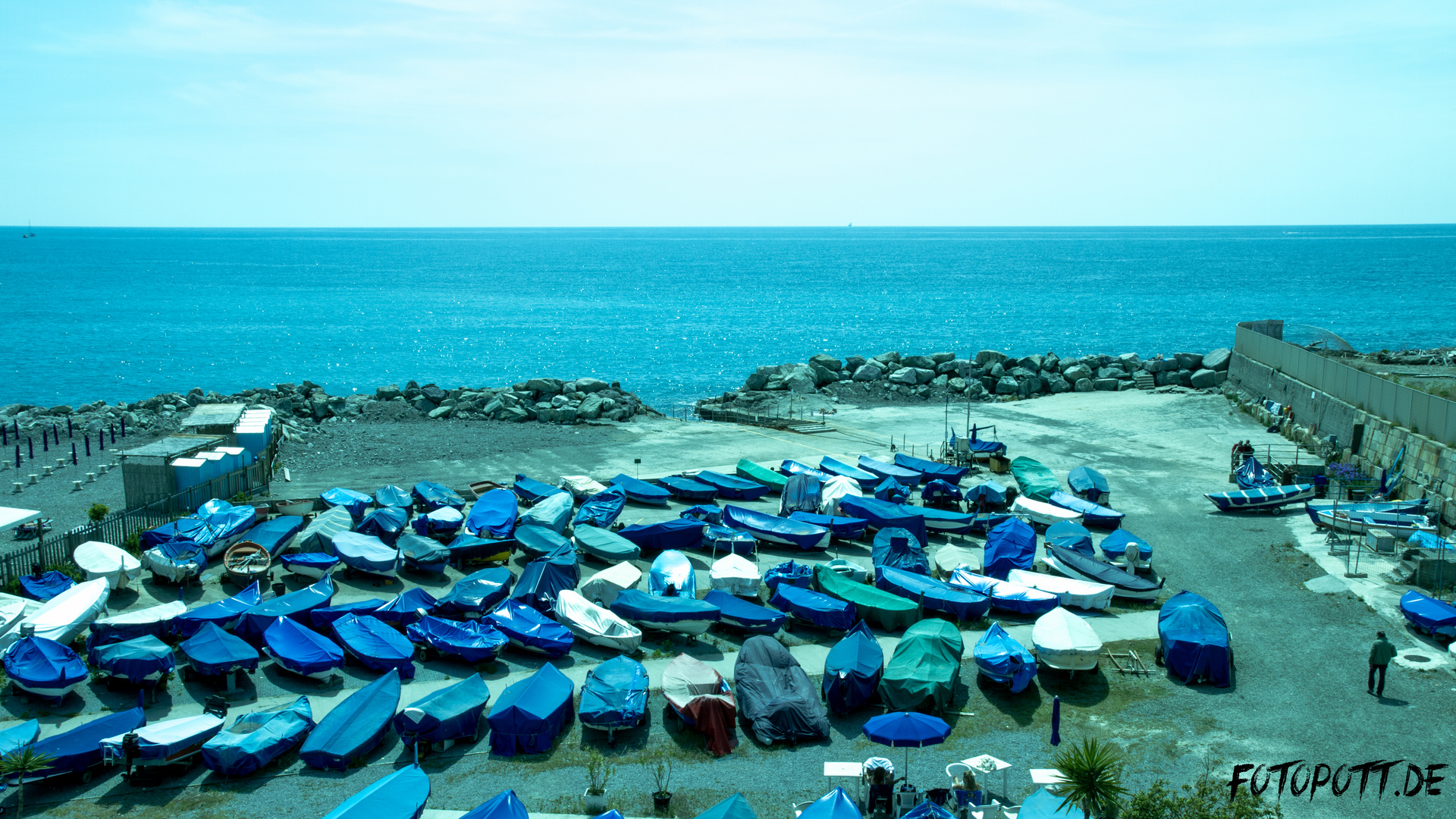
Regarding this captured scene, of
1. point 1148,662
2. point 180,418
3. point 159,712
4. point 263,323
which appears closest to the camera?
point 159,712

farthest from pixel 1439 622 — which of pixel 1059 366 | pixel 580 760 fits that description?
pixel 1059 366

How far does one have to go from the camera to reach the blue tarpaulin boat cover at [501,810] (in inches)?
590

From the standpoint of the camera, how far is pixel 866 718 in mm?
20078

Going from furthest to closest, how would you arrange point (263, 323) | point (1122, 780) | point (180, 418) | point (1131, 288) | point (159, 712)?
point (1131, 288) < point (263, 323) < point (180, 418) < point (159, 712) < point (1122, 780)

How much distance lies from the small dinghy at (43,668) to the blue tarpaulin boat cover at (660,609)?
11.0m

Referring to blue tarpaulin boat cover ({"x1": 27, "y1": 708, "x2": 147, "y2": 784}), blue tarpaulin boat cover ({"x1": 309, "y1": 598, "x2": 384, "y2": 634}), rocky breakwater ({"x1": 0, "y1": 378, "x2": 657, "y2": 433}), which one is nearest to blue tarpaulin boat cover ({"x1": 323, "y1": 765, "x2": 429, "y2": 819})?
blue tarpaulin boat cover ({"x1": 27, "y1": 708, "x2": 147, "y2": 784})

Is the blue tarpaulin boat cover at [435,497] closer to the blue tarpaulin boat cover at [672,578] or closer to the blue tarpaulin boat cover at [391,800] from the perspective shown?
the blue tarpaulin boat cover at [672,578]

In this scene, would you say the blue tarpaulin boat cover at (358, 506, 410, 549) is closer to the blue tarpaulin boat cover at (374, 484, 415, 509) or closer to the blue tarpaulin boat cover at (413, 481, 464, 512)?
the blue tarpaulin boat cover at (413, 481, 464, 512)

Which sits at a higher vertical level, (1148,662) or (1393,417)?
(1393,417)

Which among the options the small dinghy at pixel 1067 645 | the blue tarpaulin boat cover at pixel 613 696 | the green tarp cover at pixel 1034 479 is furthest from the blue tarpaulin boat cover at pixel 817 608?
the green tarp cover at pixel 1034 479

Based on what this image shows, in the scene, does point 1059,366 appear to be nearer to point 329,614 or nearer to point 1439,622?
Result: point 1439,622

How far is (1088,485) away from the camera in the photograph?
35.5m

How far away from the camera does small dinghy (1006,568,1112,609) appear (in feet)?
83.7

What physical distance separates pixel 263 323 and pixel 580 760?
12423cm
